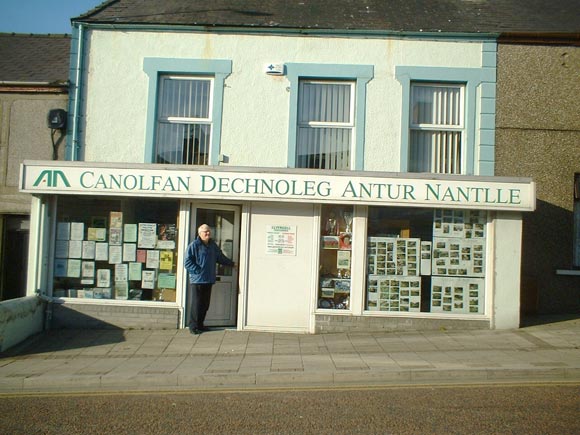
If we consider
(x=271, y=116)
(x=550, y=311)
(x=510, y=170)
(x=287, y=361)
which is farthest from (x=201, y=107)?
(x=550, y=311)

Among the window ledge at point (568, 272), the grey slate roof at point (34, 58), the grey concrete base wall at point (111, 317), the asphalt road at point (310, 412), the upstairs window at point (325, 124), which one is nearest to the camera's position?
the asphalt road at point (310, 412)

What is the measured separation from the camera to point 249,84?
10.2 metres

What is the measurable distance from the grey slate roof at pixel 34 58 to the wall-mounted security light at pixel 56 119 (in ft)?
3.17

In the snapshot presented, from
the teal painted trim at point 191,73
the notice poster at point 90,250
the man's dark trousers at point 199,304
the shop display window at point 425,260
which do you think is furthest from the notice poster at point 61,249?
the shop display window at point 425,260

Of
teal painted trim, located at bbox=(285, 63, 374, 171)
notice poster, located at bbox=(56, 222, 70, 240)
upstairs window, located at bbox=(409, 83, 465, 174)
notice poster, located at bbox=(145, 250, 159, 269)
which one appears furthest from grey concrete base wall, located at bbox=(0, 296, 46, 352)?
upstairs window, located at bbox=(409, 83, 465, 174)

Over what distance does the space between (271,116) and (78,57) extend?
393 centimetres

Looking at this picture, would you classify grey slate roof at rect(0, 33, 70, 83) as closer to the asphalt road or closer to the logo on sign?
the logo on sign

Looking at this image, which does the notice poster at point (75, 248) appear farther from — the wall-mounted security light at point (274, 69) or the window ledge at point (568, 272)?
the window ledge at point (568, 272)

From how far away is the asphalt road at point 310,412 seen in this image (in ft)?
16.3

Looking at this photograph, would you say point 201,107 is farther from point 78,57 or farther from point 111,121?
point 78,57

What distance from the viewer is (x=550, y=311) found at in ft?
35.3

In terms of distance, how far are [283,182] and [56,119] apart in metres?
4.80

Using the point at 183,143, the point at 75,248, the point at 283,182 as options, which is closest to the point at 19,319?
the point at 75,248

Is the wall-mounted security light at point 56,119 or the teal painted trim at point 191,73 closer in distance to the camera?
the teal painted trim at point 191,73
